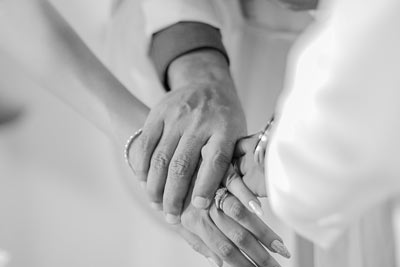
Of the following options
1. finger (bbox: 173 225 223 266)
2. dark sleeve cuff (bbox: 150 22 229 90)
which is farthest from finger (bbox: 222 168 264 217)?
dark sleeve cuff (bbox: 150 22 229 90)

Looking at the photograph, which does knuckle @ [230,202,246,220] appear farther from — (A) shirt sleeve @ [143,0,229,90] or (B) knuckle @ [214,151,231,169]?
(A) shirt sleeve @ [143,0,229,90]

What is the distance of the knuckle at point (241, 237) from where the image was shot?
0.81 m

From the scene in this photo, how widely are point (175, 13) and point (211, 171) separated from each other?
12.6 inches

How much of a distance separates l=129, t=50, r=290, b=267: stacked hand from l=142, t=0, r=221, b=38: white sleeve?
12cm

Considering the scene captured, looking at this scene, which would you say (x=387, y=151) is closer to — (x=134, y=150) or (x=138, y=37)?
(x=134, y=150)

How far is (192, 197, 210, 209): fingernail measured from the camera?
2.74ft

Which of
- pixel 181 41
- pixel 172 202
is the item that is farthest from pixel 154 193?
pixel 181 41

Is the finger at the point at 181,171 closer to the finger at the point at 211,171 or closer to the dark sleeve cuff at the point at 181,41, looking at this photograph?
the finger at the point at 211,171

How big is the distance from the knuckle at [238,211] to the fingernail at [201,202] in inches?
1.4

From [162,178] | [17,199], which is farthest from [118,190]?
[162,178]

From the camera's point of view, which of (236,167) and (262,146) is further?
(236,167)

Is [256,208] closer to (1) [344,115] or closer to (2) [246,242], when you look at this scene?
(2) [246,242]

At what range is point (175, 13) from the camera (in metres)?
1.05

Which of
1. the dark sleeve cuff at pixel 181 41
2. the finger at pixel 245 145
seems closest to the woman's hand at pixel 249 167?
the finger at pixel 245 145
